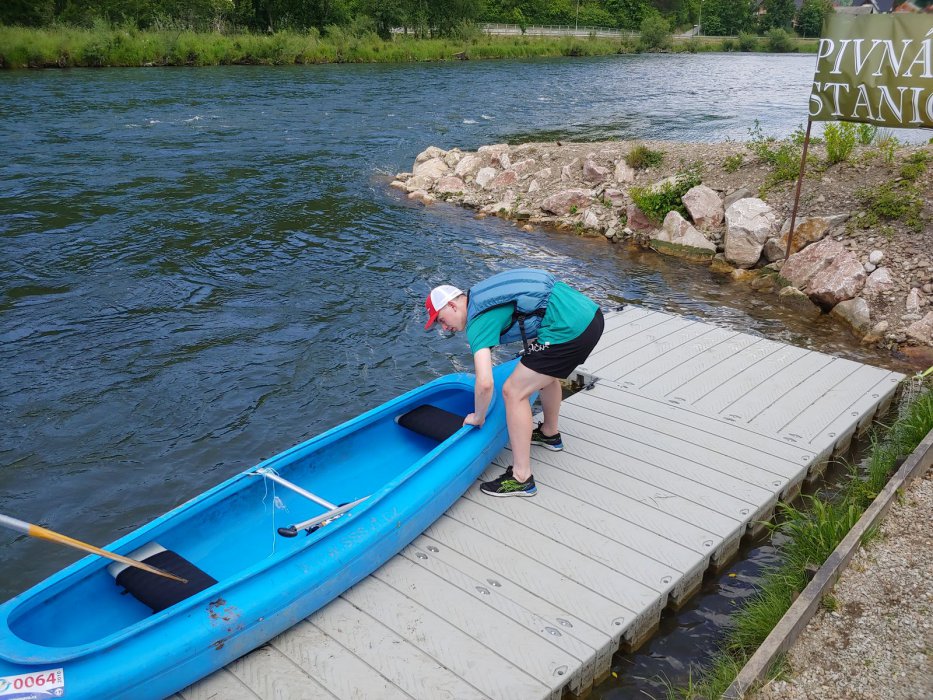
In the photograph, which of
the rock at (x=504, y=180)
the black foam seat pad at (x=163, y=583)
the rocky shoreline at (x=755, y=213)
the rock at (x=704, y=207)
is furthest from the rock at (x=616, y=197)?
the black foam seat pad at (x=163, y=583)

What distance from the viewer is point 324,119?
74.7ft

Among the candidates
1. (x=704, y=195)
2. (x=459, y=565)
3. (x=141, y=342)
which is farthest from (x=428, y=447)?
(x=704, y=195)

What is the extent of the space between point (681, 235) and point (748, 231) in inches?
42.9

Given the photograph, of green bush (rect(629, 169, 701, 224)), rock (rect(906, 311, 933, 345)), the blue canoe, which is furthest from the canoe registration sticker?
green bush (rect(629, 169, 701, 224))

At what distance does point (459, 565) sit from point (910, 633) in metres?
2.46

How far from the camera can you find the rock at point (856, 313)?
28.9 ft

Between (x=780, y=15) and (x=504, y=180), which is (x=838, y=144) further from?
(x=780, y=15)

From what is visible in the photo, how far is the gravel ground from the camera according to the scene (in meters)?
3.59

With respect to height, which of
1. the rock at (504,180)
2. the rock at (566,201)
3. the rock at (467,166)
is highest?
the rock at (467,166)

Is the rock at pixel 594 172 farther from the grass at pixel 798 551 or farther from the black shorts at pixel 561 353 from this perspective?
the black shorts at pixel 561 353

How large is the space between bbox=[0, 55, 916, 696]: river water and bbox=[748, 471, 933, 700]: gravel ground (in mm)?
4384

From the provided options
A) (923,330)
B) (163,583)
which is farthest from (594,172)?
(163,583)

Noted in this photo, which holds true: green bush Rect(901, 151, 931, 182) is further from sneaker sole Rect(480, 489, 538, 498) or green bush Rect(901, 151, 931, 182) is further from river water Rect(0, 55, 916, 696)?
sneaker sole Rect(480, 489, 538, 498)

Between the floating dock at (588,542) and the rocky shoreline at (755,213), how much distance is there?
2208mm
